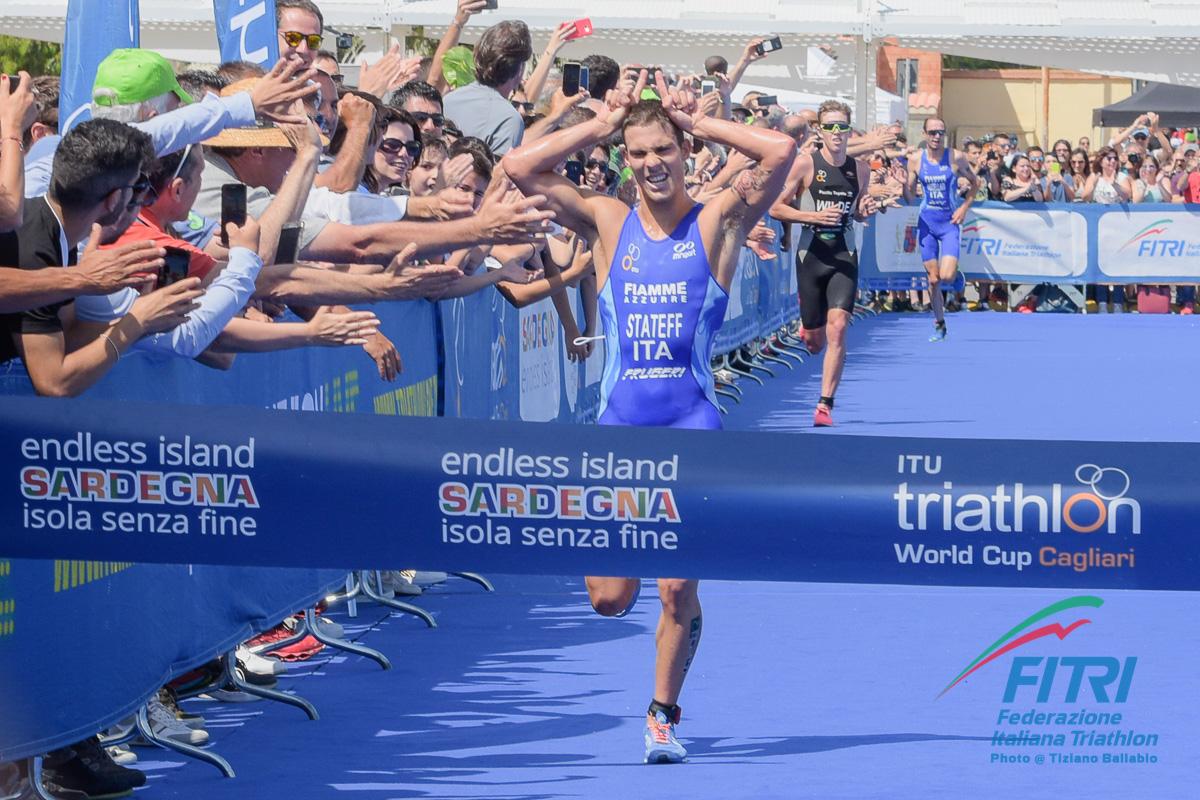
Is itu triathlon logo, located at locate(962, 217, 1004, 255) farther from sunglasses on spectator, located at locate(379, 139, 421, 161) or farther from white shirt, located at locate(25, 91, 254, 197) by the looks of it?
white shirt, located at locate(25, 91, 254, 197)

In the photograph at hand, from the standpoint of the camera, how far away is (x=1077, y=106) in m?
82.4

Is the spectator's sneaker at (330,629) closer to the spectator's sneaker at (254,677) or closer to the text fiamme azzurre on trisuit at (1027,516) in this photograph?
the spectator's sneaker at (254,677)

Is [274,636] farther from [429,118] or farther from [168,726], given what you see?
[429,118]

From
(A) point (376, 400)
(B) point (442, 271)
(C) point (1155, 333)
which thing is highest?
(B) point (442, 271)

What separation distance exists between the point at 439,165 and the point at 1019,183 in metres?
21.1

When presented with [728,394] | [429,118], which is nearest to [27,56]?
[728,394]

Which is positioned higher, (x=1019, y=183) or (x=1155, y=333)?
(x=1019, y=183)

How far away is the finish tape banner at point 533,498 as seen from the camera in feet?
15.9

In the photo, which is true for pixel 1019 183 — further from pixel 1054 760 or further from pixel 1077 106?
pixel 1077 106

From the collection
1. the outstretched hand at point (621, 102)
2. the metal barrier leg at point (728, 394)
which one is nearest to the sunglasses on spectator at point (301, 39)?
the outstretched hand at point (621, 102)

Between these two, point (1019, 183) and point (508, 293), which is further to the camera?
point (1019, 183)

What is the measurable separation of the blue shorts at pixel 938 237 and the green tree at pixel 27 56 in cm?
2084

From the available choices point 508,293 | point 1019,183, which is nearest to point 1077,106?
point 1019,183

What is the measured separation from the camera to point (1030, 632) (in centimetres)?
846
